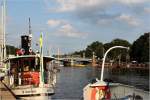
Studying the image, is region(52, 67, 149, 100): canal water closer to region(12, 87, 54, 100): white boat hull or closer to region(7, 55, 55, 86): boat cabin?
region(7, 55, 55, 86): boat cabin

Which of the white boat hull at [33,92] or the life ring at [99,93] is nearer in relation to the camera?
the life ring at [99,93]

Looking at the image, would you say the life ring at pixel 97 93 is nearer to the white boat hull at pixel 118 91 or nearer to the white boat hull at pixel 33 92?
the white boat hull at pixel 118 91

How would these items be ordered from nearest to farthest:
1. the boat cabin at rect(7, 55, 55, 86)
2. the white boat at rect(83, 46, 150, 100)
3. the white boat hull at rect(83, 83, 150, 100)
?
the white boat hull at rect(83, 83, 150, 100), the white boat at rect(83, 46, 150, 100), the boat cabin at rect(7, 55, 55, 86)

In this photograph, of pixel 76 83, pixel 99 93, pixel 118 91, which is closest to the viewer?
pixel 99 93

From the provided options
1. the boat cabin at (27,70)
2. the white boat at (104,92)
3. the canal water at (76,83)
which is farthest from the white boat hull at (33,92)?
the white boat at (104,92)

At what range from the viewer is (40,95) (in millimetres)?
30844

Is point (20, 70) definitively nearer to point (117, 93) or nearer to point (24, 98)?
point (24, 98)

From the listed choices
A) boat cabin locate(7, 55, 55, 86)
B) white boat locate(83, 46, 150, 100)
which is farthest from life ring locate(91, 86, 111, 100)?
boat cabin locate(7, 55, 55, 86)

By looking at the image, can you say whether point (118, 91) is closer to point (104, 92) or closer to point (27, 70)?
point (104, 92)

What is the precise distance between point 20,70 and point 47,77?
2198mm

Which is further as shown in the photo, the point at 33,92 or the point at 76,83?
the point at 76,83

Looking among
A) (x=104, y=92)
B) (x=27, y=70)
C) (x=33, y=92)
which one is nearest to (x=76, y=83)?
(x=27, y=70)

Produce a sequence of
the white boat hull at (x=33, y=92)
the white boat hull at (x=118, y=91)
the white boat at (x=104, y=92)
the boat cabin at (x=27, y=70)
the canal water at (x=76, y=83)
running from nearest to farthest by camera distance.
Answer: the white boat hull at (x=118, y=91), the white boat at (x=104, y=92), the white boat hull at (x=33, y=92), the boat cabin at (x=27, y=70), the canal water at (x=76, y=83)

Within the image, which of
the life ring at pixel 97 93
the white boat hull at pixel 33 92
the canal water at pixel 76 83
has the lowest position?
the canal water at pixel 76 83
